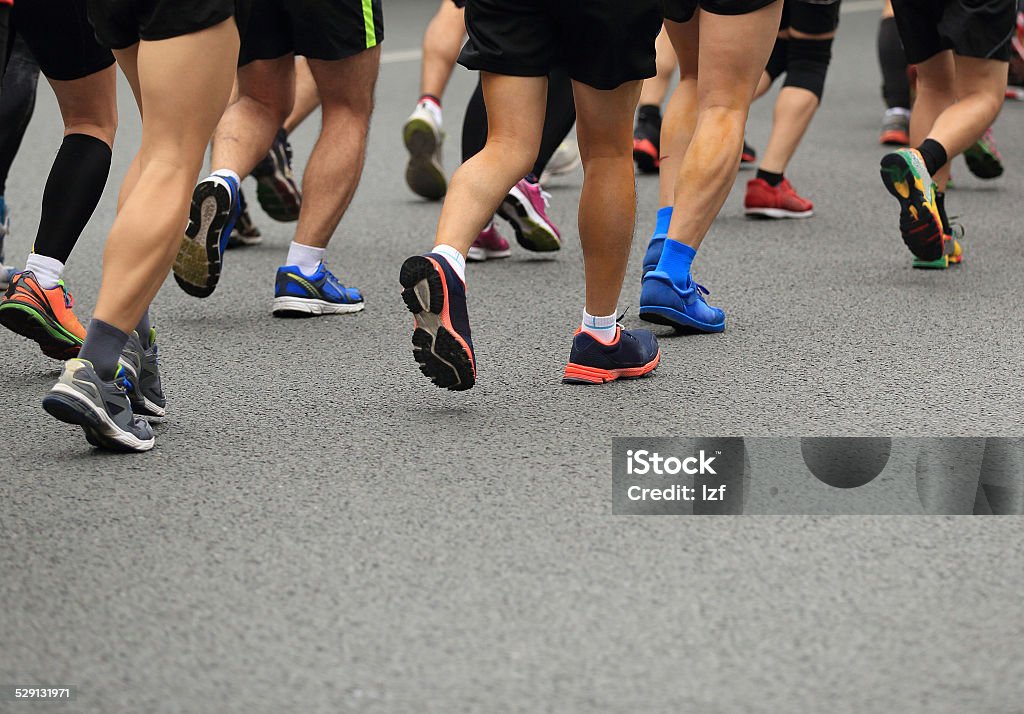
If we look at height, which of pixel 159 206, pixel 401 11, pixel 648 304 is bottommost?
pixel 401 11

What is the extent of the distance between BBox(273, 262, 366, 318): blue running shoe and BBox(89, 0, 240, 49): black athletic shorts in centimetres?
130

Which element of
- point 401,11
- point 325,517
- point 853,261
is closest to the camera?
point 325,517

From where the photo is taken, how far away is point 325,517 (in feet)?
7.52

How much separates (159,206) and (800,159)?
4.67 metres

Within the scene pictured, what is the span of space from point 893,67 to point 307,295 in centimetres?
425

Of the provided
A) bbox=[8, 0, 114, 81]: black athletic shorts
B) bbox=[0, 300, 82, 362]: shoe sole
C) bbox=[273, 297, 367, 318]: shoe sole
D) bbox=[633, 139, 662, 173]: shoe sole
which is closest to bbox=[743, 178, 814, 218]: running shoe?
bbox=[633, 139, 662, 173]: shoe sole

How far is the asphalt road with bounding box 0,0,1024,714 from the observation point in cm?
175

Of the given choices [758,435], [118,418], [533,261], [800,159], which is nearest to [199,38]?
[118,418]

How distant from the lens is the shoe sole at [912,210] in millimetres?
4082

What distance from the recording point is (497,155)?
2.89 metres

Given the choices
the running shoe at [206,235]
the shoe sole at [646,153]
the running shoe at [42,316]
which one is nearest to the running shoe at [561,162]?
the shoe sole at [646,153]

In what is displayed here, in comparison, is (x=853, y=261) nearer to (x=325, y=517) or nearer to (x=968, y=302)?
(x=968, y=302)

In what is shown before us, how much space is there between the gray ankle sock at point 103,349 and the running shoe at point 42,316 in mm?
623

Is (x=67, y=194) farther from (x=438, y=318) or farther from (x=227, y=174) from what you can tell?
(x=438, y=318)
